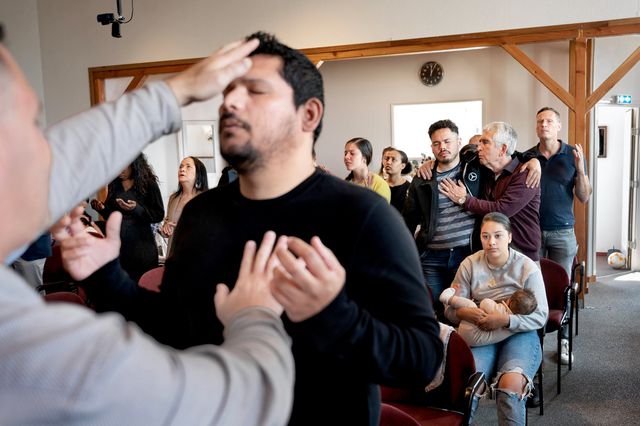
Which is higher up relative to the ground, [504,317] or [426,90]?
[426,90]

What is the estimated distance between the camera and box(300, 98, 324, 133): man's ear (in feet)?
4.24

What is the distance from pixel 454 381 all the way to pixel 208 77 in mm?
1832

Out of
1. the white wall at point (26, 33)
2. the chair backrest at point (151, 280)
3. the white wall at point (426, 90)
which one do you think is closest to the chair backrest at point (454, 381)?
the chair backrest at point (151, 280)

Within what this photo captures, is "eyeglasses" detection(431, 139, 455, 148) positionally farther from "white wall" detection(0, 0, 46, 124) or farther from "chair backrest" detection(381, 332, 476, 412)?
"white wall" detection(0, 0, 46, 124)

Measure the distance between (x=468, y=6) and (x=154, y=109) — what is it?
6017 mm

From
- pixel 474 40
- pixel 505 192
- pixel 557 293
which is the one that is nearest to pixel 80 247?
pixel 505 192

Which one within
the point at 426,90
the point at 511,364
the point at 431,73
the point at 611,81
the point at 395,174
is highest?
the point at 431,73

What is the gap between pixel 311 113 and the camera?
4.28ft

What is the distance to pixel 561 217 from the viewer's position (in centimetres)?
466

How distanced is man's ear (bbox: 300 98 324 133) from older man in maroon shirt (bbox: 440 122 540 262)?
97.3 inches

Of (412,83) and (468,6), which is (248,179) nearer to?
(468,6)

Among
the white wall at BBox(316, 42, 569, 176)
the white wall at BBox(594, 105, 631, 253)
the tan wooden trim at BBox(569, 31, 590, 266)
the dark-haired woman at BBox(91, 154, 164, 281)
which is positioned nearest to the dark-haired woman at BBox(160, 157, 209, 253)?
the dark-haired woman at BBox(91, 154, 164, 281)

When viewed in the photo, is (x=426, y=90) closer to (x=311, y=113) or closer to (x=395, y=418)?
(x=395, y=418)

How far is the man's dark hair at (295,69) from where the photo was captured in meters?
1.25
